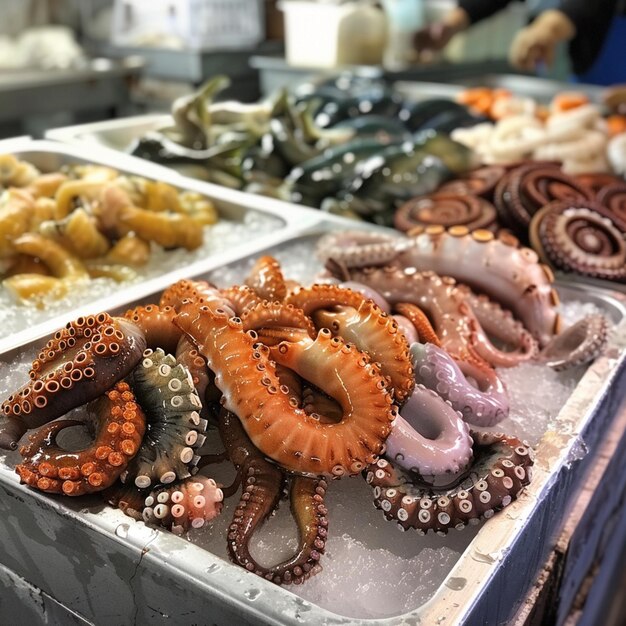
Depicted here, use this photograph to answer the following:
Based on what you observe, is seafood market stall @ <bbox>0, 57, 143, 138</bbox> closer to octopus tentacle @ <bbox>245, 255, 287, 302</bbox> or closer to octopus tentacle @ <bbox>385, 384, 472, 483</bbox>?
octopus tentacle @ <bbox>245, 255, 287, 302</bbox>

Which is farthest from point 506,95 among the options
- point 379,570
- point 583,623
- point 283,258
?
point 379,570

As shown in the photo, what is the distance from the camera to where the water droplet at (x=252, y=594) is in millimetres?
1017

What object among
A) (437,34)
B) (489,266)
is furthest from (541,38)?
(489,266)

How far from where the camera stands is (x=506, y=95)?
4.60 m

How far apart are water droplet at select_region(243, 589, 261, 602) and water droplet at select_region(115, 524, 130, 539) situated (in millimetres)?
234

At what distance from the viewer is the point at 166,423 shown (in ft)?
4.09

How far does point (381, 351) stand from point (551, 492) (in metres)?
0.43

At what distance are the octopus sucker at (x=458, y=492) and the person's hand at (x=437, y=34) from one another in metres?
4.92

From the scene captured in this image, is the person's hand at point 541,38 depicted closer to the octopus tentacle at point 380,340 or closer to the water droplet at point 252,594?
the octopus tentacle at point 380,340

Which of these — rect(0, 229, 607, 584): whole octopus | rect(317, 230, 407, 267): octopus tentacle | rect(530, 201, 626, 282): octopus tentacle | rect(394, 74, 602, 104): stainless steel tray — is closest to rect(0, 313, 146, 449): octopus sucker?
rect(0, 229, 607, 584): whole octopus

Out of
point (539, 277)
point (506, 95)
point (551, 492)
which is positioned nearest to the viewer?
point (551, 492)

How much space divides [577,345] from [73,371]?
1.32 meters

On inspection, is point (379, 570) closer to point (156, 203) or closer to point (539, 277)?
point (539, 277)

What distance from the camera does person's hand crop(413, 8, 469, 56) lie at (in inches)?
219
